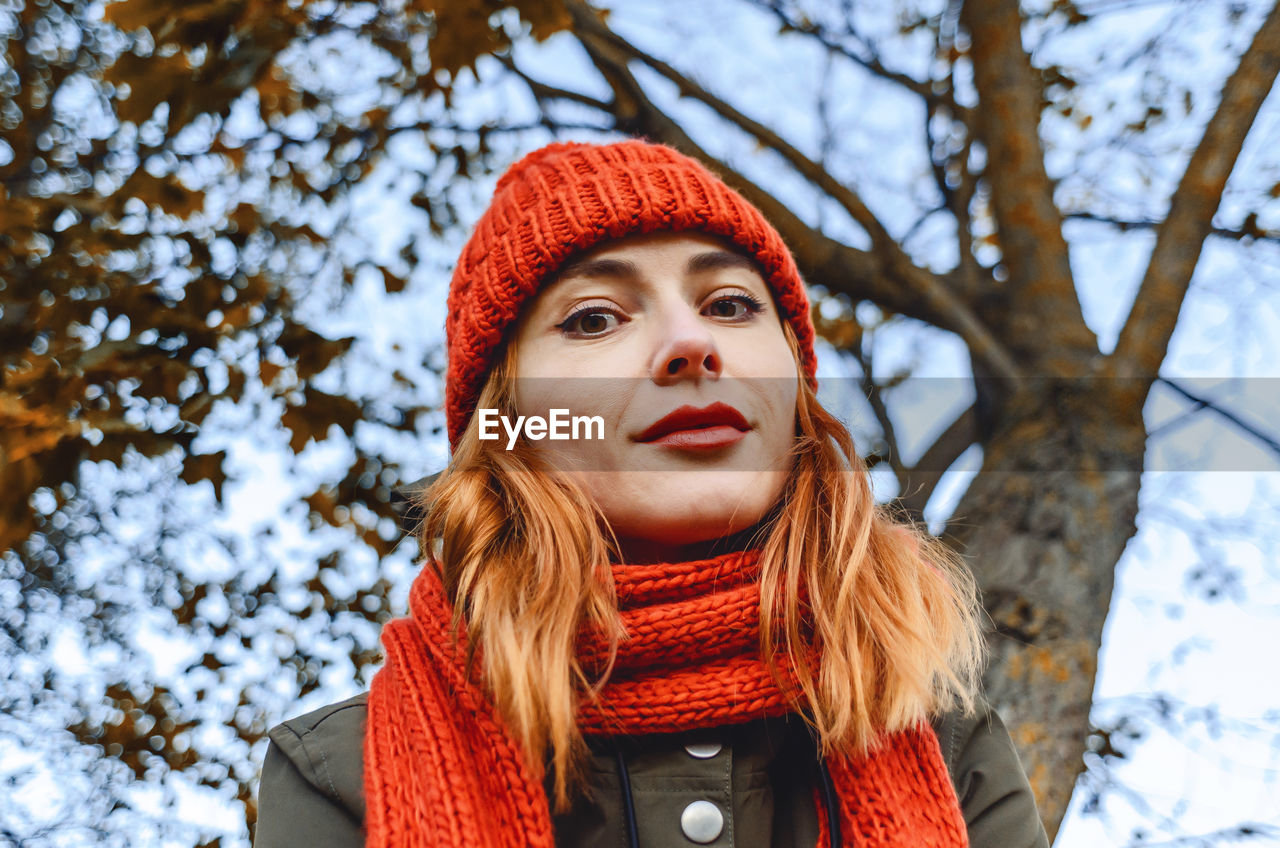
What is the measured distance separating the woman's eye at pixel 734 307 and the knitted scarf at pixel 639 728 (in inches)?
17.9

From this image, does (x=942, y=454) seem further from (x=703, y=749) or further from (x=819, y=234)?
(x=703, y=749)

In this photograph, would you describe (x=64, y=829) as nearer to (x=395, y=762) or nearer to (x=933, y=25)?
(x=395, y=762)

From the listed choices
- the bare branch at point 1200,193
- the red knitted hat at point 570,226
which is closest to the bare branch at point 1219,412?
the bare branch at point 1200,193

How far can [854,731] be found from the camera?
4.50ft

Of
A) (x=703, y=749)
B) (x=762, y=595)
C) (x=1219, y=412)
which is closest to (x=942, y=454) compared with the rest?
(x=1219, y=412)

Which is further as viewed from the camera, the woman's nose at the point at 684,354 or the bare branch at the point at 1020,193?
the bare branch at the point at 1020,193

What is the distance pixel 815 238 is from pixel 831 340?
4.97 feet

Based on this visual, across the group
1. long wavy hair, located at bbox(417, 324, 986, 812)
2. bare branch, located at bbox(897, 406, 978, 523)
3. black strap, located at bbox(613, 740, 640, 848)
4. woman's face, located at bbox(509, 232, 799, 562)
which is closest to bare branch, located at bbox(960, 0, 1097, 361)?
bare branch, located at bbox(897, 406, 978, 523)

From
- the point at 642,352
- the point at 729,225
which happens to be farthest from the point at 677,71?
the point at 642,352

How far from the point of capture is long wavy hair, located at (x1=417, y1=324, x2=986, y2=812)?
1342mm

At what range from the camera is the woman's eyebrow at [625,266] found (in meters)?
1.58

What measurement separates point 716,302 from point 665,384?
255 mm

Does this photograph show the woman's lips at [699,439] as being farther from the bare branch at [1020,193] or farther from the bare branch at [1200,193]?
the bare branch at [1200,193]

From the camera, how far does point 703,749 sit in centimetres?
138
